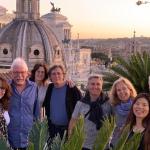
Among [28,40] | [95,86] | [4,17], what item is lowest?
[95,86]

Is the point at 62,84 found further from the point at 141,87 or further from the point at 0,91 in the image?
the point at 141,87

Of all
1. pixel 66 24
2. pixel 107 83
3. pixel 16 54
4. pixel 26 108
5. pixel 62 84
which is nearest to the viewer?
pixel 26 108

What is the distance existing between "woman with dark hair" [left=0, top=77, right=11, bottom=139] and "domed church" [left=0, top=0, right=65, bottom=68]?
28.6 meters

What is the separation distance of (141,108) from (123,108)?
1.57 ft

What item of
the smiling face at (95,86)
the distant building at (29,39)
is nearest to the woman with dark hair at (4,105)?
the smiling face at (95,86)

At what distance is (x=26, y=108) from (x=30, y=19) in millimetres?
29407

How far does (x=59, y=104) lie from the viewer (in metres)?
4.54

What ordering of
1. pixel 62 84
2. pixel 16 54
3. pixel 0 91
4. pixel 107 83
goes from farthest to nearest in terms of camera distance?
pixel 16 54
pixel 107 83
pixel 62 84
pixel 0 91

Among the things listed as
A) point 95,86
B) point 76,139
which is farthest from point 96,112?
point 76,139

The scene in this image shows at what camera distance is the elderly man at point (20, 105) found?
13.8 ft

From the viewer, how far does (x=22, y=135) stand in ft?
14.0

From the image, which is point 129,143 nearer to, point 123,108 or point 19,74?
point 123,108

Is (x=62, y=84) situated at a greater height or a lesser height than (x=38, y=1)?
lesser

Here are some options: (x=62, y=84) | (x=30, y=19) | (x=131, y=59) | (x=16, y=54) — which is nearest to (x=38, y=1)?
(x=30, y=19)
